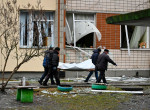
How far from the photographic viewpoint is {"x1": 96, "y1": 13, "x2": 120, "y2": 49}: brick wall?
2547 centimetres

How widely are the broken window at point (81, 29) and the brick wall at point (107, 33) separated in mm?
455

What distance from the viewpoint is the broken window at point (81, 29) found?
25.0 m

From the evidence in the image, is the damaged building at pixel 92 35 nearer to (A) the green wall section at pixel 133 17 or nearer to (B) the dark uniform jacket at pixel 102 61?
(B) the dark uniform jacket at pixel 102 61

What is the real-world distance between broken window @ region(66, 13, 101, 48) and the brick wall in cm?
46

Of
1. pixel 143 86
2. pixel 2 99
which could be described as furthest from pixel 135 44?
pixel 2 99

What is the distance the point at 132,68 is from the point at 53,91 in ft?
34.7

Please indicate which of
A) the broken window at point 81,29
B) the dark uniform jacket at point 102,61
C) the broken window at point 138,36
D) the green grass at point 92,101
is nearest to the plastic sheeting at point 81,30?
the broken window at point 81,29

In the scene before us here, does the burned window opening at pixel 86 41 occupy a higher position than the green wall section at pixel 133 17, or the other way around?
A: the green wall section at pixel 133 17

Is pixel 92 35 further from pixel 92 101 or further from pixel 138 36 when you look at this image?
pixel 92 101

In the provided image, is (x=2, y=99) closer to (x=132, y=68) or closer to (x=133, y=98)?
(x=133, y=98)

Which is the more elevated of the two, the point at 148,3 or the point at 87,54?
the point at 148,3

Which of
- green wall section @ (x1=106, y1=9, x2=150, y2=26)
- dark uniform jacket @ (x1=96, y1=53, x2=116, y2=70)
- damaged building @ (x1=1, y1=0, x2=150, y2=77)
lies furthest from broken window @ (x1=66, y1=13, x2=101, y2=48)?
green wall section @ (x1=106, y1=9, x2=150, y2=26)

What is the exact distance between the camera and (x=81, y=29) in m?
25.2

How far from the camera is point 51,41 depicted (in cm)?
2486
